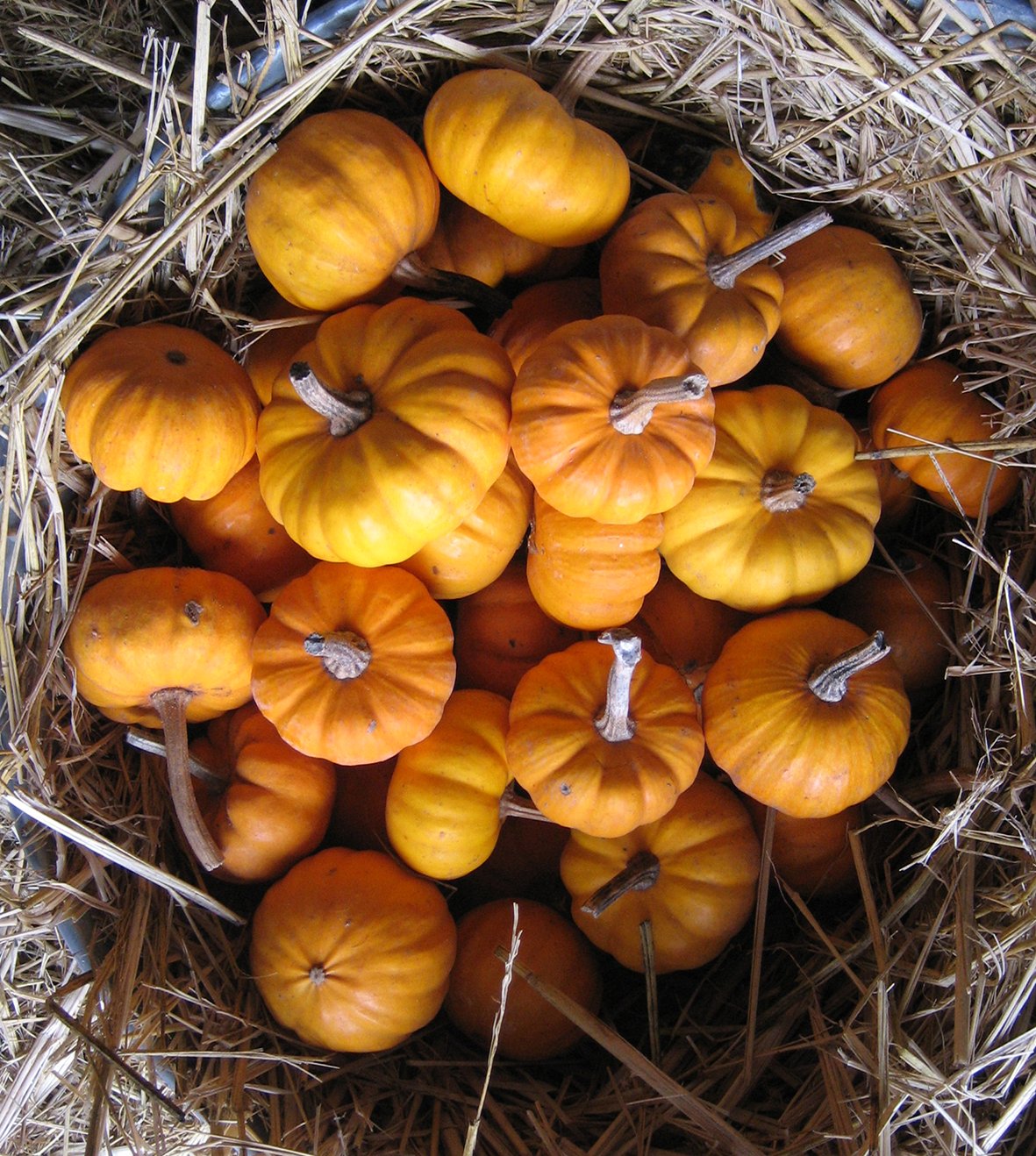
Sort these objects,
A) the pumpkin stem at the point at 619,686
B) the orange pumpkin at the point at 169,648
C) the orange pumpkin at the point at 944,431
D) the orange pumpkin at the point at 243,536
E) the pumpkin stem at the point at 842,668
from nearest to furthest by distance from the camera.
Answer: the pumpkin stem at the point at 619,686, the pumpkin stem at the point at 842,668, the orange pumpkin at the point at 169,648, the orange pumpkin at the point at 944,431, the orange pumpkin at the point at 243,536

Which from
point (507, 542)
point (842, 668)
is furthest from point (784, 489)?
point (507, 542)

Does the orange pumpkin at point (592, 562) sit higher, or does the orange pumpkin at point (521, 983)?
the orange pumpkin at point (592, 562)

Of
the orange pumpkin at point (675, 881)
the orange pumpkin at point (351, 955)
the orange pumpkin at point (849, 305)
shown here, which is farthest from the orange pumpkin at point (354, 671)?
the orange pumpkin at point (849, 305)

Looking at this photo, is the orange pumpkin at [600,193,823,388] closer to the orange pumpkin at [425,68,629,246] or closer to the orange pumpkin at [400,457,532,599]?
the orange pumpkin at [425,68,629,246]

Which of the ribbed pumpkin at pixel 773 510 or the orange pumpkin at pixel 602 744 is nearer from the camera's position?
the orange pumpkin at pixel 602 744

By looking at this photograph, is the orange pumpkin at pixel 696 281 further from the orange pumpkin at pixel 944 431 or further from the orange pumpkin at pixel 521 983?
the orange pumpkin at pixel 521 983

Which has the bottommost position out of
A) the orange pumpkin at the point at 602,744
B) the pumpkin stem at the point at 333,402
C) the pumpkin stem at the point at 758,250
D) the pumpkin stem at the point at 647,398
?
the orange pumpkin at the point at 602,744

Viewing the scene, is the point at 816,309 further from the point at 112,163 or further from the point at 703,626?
the point at 112,163
